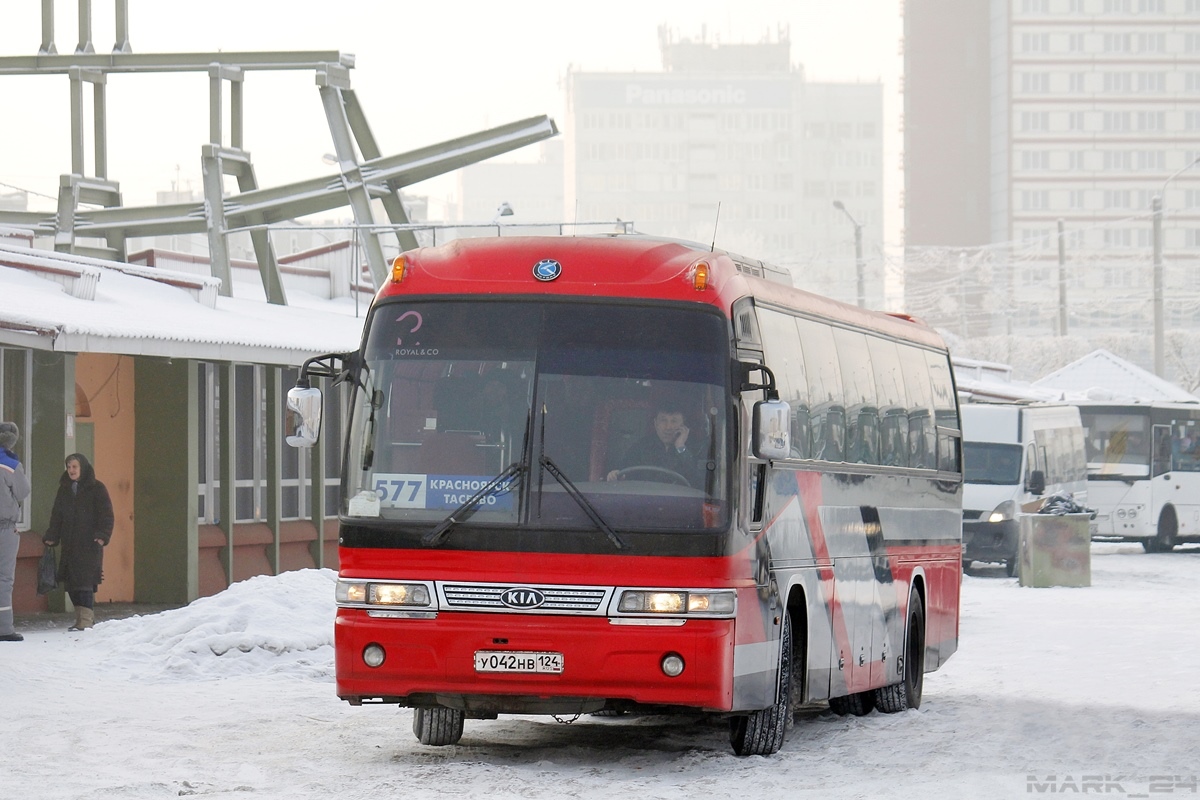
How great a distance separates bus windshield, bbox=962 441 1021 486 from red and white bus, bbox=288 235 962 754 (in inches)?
864

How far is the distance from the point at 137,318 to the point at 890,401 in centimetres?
877

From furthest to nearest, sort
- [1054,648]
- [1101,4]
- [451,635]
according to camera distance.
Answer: [1101,4] < [1054,648] < [451,635]

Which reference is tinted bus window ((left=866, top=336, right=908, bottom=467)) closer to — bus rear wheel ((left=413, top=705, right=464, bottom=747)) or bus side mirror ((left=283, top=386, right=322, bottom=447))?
bus rear wheel ((left=413, top=705, right=464, bottom=747))

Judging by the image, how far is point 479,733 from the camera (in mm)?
12930

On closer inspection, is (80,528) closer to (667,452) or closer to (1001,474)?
(667,452)

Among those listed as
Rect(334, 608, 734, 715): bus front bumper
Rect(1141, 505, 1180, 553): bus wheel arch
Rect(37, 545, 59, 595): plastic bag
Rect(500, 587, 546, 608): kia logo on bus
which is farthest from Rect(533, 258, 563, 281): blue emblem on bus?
Rect(1141, 505, 1180, 553): bus wheel arch

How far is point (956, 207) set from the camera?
549ft

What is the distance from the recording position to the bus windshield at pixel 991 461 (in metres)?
33.5

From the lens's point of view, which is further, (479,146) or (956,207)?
(956,207)

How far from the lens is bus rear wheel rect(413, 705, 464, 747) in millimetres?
12008

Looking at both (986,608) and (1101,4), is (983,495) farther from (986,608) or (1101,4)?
(1101,4)

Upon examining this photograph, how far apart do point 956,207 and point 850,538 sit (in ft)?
514

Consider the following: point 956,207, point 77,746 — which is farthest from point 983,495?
point 956,207

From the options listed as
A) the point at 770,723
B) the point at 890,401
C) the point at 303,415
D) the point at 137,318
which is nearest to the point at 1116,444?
the point at 137,318
